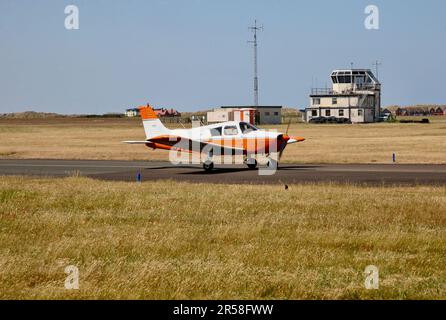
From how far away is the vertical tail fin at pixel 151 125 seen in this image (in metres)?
36.8

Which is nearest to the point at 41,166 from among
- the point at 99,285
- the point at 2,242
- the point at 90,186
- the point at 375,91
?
the point at 90,186

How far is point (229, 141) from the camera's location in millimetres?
34000

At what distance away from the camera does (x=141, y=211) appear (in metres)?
18.5

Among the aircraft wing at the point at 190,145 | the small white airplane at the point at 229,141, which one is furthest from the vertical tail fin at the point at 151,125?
the small white airplane at the point at 229,141

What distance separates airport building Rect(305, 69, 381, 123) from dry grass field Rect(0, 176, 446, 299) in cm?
11059

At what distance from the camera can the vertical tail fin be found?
1449 inches

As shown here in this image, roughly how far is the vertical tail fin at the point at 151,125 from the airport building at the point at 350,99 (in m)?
95.4

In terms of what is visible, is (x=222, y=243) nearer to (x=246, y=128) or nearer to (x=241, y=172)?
(x=241, y=172)

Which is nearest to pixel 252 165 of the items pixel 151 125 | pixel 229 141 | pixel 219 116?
pixel 229 141

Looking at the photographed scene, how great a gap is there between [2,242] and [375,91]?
133231mm

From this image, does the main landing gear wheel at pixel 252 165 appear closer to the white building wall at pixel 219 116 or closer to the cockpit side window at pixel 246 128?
the cockpit side window at pixel 246 128

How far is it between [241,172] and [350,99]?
101828 mm

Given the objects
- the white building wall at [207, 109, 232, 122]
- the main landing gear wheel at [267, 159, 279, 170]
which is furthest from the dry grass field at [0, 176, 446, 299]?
the white building wall at [207, 109, 232, 122]

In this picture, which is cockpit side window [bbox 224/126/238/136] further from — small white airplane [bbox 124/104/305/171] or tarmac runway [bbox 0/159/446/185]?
tarmac runway [bbox 0/159/446/185]
